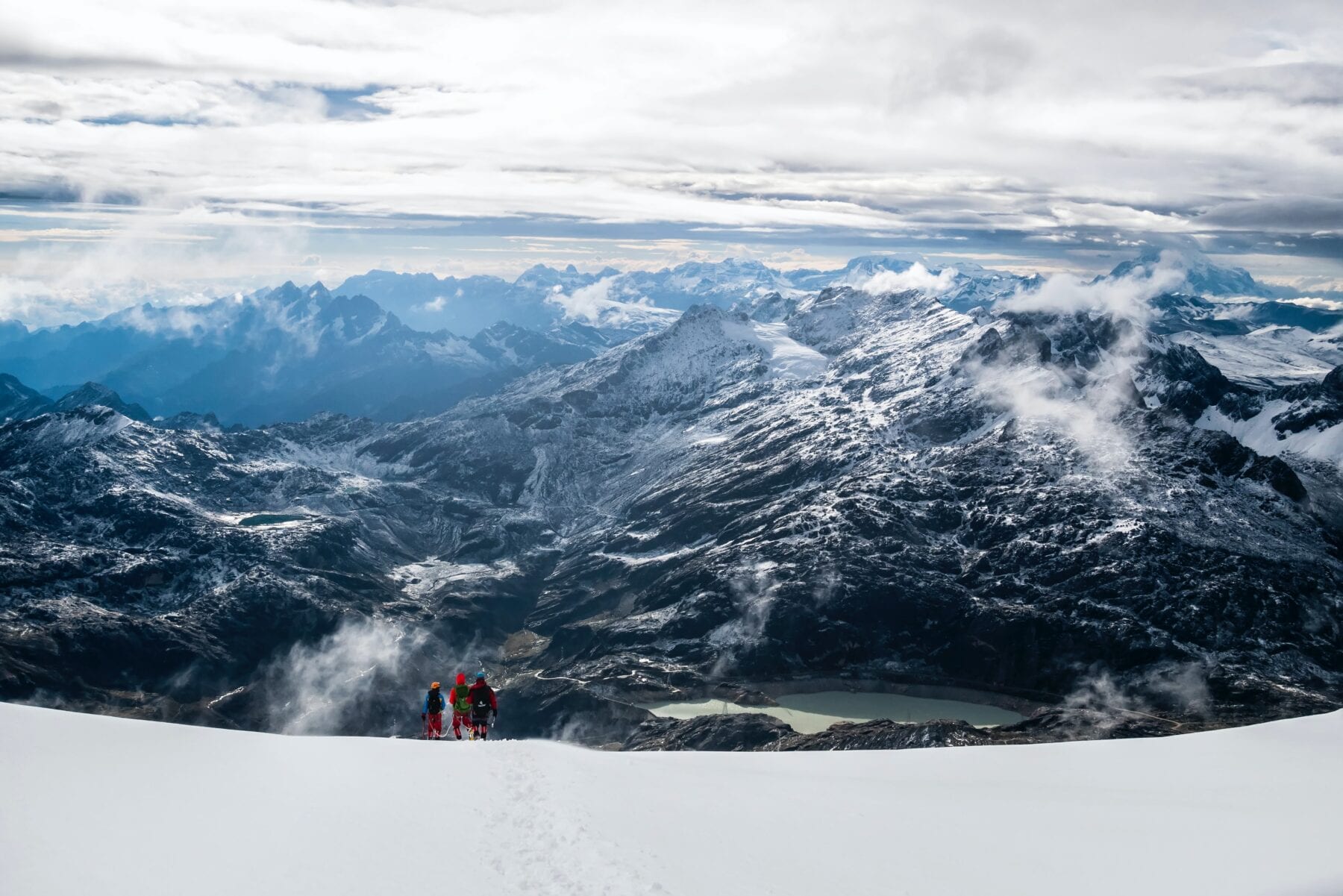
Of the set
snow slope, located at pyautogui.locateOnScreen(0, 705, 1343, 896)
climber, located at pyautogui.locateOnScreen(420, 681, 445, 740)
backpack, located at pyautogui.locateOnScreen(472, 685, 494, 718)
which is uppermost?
snow slope, located at pyautogui.locateOnScreen(0, 705, 1343, 896)

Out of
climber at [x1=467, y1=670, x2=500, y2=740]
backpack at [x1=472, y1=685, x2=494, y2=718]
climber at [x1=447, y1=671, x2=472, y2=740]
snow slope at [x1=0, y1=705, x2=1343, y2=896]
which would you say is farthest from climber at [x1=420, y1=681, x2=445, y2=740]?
snow slope at [x1=0, y1=705, x2=1343, y2=896]

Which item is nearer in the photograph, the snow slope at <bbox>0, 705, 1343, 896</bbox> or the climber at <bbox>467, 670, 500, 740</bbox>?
the snow slope at <bbox>0, 705, 1343, 896</bbox>

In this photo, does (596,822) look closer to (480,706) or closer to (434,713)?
(480,706)

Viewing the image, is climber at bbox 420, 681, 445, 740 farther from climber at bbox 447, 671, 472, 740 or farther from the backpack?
the backpack

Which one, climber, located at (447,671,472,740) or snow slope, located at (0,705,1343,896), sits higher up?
snow slope, located at (0,705,1343,896)

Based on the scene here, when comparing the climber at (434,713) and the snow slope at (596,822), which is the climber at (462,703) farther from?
the snow slope at (596,822)

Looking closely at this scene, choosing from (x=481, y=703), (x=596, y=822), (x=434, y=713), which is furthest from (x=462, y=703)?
(x=596, y=822)
